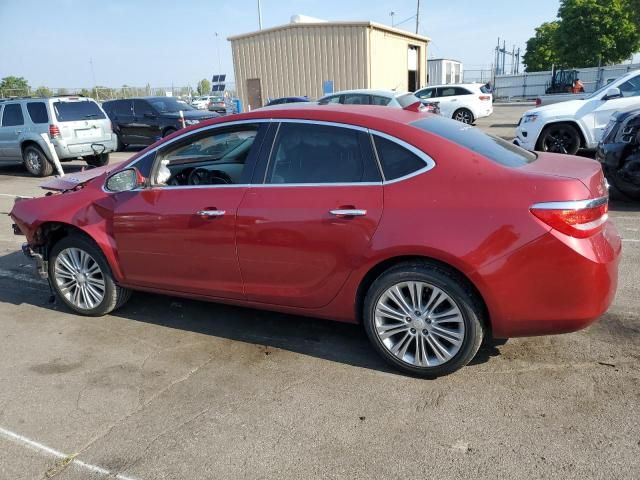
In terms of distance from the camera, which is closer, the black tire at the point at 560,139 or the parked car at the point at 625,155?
the parked car at the point at 625,155

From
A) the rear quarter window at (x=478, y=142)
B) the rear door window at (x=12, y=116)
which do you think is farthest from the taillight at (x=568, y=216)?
the rear door window at (x=12, y=116)

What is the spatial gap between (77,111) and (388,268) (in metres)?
11.6

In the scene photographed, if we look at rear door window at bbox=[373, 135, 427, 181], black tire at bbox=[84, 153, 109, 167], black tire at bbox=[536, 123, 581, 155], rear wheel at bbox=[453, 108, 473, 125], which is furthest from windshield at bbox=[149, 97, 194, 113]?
rear door window at bbox=[373, 135, 427, 181]

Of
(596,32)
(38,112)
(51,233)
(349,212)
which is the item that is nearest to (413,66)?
(38,112)

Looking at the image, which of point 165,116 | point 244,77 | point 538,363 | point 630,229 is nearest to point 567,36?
point 244,77

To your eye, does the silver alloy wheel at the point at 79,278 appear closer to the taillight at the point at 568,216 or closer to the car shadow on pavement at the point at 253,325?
the car shadow on pavement at the point at 253,325

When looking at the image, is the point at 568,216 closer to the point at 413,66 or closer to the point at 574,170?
the point at 574,170

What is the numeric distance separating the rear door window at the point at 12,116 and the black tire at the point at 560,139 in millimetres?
11821

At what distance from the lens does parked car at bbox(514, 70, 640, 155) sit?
31.9ft

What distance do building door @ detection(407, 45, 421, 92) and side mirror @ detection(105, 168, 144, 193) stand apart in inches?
982

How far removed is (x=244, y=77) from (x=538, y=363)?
75.3ft

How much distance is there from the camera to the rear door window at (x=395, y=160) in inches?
124

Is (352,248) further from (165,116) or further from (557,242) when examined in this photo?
(165,116)

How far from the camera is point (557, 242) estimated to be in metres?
2.79
